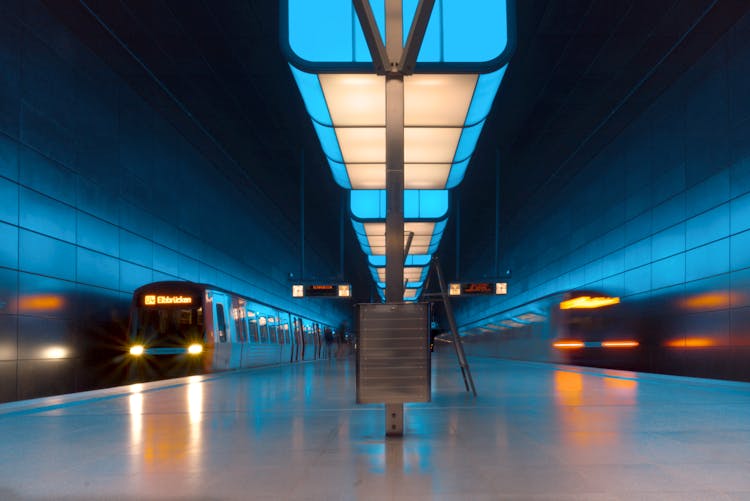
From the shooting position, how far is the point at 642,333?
18.2 m

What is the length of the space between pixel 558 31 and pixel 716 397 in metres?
8.05

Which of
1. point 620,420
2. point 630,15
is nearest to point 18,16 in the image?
point 630,15

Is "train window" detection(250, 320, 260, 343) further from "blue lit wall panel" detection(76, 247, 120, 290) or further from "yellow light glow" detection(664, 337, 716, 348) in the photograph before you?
"yellow light glow" detection(664, 337, 716, 348)

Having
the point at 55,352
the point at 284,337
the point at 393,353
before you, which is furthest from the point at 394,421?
the point at 284,337

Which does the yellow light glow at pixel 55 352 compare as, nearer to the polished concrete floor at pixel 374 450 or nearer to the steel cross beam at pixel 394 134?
the polished concrete floor at pixel 374 450

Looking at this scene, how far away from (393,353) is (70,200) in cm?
1219

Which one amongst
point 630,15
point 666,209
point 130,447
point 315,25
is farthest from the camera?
point 666,209

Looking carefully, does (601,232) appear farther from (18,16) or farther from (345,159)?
(18,16)

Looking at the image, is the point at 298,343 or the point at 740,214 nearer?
the point at 740,214

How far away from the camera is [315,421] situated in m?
6.60

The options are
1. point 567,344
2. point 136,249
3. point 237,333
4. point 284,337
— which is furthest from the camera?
point 284,337

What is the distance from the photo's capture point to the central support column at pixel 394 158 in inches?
219

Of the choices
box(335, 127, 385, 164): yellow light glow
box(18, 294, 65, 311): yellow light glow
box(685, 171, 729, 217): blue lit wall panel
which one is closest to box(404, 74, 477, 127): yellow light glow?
box(335, 127, 385, 164): yellow light glow

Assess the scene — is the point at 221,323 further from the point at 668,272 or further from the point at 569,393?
the point at 668,272
